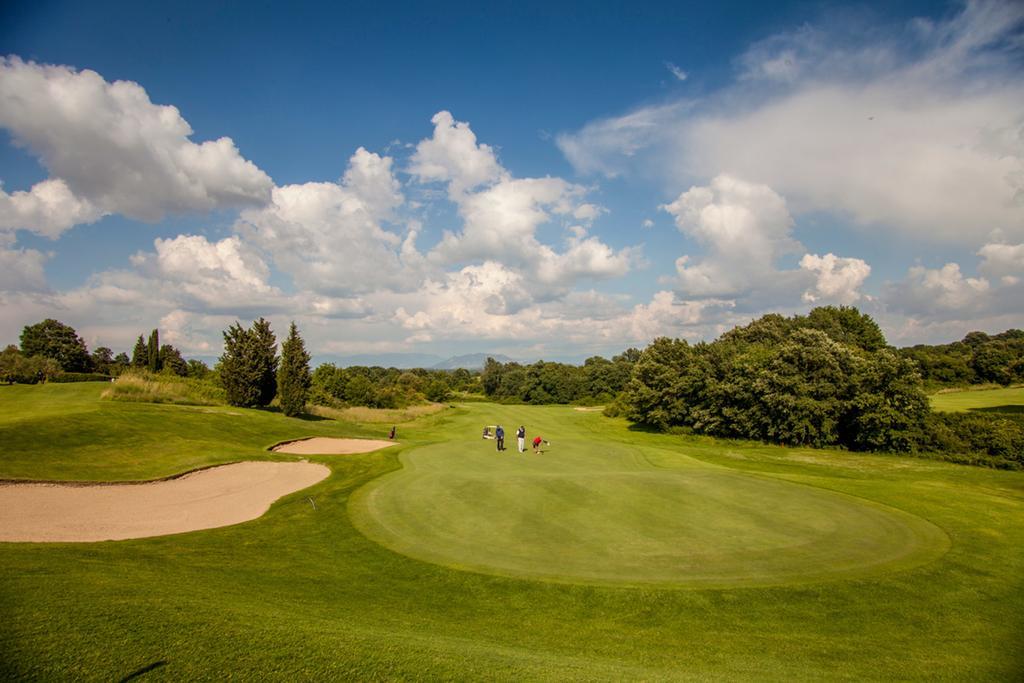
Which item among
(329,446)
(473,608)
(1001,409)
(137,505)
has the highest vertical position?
(1001,409)

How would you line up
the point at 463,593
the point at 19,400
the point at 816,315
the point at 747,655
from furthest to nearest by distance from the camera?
the point at 816,315 < the point at 19,400 < the point at 463,593 < the point at 747,655

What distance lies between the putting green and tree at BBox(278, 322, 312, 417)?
2890 centimetres

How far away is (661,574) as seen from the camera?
12617 millimetres

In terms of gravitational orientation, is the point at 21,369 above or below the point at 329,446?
above

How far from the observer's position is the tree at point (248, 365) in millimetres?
47312

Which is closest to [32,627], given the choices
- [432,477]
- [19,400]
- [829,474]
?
[432,477]

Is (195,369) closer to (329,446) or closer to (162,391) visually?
(162,391)

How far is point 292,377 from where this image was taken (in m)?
48.2

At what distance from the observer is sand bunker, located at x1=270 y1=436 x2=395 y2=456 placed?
31.5m

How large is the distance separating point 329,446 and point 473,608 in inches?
1003

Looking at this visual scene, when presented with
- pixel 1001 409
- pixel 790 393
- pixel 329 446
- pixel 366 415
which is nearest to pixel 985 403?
pixel 1001 409

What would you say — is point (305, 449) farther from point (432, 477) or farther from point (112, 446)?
point (432, 477)

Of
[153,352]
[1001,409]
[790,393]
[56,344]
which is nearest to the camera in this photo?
[790,393]

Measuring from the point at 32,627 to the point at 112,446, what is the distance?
73.0ft
